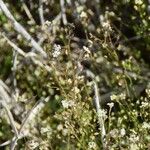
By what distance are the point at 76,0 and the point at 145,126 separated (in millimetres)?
1072

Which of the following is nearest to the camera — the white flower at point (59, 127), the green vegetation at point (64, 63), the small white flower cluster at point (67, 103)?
the small white flower cluster at point (67, 103)

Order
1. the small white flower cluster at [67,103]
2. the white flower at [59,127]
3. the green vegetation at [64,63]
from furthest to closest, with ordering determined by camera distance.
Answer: the white flower at [59,127], the green vegetation at [64,63], the small white flower cluster at [67,103]

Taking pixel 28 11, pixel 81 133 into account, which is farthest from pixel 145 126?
pixel 28 11

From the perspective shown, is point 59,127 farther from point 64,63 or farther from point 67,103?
point 67,103

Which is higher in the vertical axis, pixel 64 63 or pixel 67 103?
pixel 64 63

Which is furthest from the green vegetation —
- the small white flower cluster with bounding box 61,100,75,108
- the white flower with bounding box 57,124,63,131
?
the small white flower cluster with bounding box 61,100,75,108

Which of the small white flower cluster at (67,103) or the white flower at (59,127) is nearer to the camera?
the small white flower cluster at (67,103)

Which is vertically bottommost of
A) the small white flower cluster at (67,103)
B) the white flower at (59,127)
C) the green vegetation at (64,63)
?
the small white flower cluster at (67,103)

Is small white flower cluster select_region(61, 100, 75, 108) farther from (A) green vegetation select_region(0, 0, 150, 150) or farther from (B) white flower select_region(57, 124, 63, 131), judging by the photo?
(B) white flower select_region(57, 124, 63, 131)

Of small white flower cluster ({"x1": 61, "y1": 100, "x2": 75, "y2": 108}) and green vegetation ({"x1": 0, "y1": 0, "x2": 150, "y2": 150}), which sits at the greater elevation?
green vegetation ({"x1": 0, "y1": 0, "x2": 150, "y2": 150})

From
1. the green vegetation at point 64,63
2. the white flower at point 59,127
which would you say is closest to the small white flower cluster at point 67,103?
the green vegetation at point 64,63

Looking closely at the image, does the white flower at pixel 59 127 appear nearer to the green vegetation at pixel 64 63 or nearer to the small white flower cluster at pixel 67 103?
the green vegetation at pixel 64 63

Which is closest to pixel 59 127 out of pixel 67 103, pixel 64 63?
pixel 64 63

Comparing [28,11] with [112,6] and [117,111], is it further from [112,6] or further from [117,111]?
[117,111]
